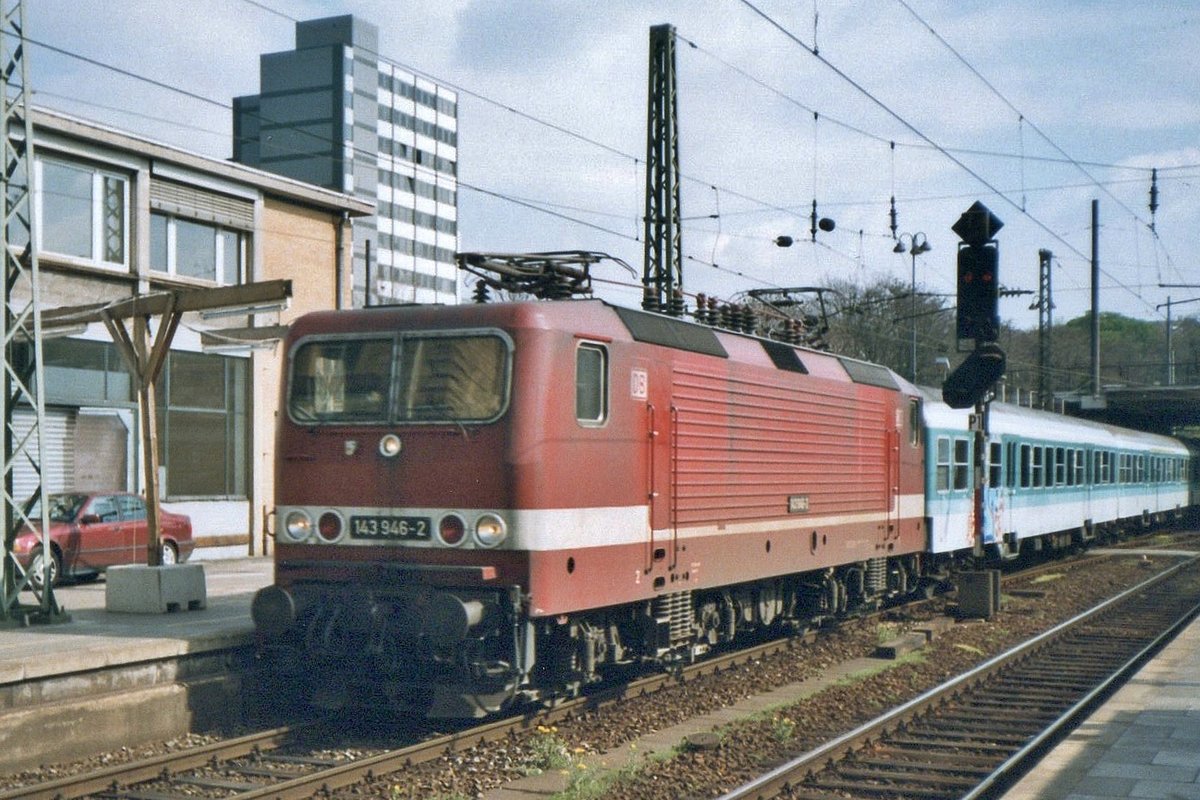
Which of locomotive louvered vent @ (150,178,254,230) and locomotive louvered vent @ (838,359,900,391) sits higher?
locomotive louvered vent @ (150,178,254,230)

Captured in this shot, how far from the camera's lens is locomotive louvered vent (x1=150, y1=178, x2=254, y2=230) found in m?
24.2

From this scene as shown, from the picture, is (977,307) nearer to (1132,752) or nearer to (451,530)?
(1132,752)

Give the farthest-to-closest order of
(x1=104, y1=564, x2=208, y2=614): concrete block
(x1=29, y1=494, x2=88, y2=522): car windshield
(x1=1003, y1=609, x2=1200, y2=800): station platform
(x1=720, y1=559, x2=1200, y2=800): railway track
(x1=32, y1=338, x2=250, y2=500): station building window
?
(x1=32, y1=338, x2=250, y2=500): station building window
(x1=29, y1=494, x2=88, y2=522): car windshield
(x1=104, y1=564, x2=208, y2=614): concrete block
(x1=720, y1=559, x2=1200, y2=800): railway track
(x1=1003, y1=609, x2=1200, y2=800): station platform

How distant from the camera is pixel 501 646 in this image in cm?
1027

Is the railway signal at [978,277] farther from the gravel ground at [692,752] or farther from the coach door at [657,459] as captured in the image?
the gravel ground at [692,752]

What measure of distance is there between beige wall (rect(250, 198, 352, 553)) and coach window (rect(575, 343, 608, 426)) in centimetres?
1563

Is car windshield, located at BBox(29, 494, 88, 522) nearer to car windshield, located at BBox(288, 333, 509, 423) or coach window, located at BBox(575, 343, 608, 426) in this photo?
car windshield, located at BBox(288, 333, 509, 423)

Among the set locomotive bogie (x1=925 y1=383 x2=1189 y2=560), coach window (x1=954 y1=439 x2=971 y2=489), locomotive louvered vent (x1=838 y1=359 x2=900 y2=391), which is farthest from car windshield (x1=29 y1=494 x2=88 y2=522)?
coach window (x1=954 y1=439 x2=971 y2=489)

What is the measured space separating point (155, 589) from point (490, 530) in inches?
186

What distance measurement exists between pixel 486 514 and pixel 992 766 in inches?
160

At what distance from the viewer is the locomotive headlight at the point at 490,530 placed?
10.2 metres

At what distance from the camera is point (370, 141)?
276ft

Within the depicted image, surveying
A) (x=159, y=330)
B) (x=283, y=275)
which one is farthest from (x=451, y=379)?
(x=283, y=275)

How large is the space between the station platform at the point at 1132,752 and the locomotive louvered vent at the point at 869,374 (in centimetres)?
538
